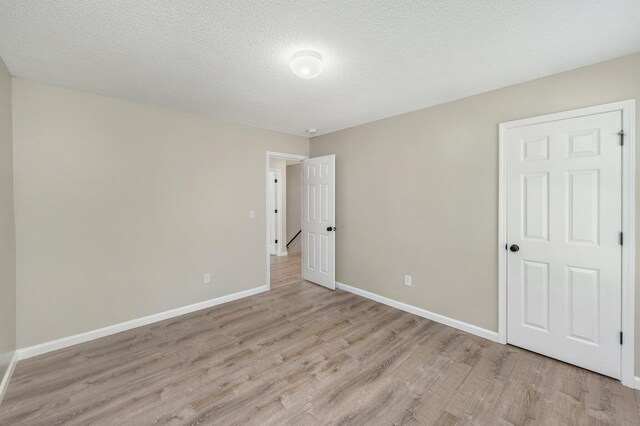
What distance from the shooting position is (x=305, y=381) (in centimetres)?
209

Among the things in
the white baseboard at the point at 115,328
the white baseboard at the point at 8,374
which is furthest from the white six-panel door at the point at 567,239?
the white baseboard at the point at 8,374

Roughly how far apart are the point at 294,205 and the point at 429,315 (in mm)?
4631

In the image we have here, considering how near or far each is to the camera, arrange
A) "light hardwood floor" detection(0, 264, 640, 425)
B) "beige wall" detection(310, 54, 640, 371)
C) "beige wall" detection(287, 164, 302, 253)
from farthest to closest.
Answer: "beige wall" detection(287, 164, 302, 253)
"beige wall" detection(310, 54, 640, 371)
"light hardwood floor" detection(0, 264, 640, 425)

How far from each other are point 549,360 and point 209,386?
2844 mm

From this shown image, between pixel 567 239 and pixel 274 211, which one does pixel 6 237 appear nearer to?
pixel 567 239

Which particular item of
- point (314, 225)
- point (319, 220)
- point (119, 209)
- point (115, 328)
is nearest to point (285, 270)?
point (314, 225)

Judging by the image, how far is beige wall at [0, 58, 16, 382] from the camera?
79.0 inches

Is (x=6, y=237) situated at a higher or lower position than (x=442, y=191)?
lower

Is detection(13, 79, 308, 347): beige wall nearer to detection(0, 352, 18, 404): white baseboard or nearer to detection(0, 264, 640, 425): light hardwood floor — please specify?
detection(0, 352, 18, 404): white baseboard

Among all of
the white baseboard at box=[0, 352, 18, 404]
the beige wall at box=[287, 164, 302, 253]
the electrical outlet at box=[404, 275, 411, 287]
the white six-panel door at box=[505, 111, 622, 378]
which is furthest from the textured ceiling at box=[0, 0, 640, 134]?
the beige wall at box=[287, 164, 302, 253]

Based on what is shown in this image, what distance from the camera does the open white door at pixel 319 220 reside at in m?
4.17

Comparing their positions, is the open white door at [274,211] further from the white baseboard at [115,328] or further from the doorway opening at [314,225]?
the white baseboard at [115,328]

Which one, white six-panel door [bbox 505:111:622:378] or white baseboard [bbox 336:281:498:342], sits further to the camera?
white baseboard [bbox 336:281:498:342]

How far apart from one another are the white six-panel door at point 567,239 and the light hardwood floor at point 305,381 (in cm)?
24
